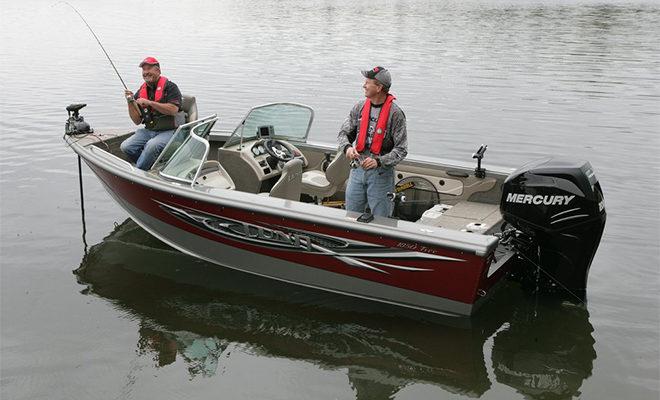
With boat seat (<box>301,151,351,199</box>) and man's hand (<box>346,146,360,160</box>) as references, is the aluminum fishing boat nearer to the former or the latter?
boat seat (<box>301,151,351,199</box>)

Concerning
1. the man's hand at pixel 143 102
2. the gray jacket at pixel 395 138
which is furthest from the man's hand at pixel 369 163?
the man's hand at pixel 143 102

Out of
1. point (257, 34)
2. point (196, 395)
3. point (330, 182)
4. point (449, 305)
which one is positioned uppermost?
point (257, 34)

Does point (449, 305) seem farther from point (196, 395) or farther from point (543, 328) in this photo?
point (196, 395)

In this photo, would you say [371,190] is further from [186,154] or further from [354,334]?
[186,154]

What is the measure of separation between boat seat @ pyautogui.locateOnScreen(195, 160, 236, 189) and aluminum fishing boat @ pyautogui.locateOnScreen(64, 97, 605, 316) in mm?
16

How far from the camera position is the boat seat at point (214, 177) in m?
6.89

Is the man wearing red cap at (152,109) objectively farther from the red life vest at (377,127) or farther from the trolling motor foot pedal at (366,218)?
the trolling motor foot pedal at (366,218)

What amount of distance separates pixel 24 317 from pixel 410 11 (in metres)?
32.2

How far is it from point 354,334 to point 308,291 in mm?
807

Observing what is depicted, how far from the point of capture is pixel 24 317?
6125 mm

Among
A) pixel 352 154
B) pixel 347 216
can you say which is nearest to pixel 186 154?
pixel 352 154

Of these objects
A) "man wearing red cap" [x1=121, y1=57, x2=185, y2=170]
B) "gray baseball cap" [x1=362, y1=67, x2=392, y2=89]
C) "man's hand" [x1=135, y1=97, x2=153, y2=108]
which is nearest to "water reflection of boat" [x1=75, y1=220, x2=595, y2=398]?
"man wearing red cap" [x1=121, y1=57, x2=185, y2=170]

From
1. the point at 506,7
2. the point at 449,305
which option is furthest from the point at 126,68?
the point at 506,7

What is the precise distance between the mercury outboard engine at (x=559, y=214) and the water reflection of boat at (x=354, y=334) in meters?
0.56
